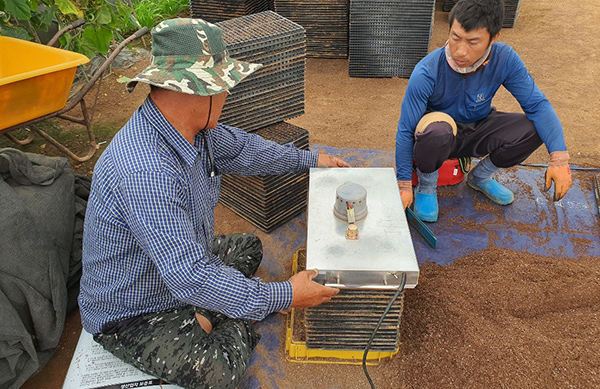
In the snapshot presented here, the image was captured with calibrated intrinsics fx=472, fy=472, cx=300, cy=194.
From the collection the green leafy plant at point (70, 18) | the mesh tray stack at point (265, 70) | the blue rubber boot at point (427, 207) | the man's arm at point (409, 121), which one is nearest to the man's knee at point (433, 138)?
the man's arm at point (409, 121)

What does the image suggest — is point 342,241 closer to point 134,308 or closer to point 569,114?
point 134,308

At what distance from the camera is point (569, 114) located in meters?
4.75

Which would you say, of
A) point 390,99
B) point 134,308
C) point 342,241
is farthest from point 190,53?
point 390,99

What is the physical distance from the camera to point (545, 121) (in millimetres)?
3025

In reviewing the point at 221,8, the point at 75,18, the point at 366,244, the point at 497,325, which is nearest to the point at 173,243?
the point at 366,244

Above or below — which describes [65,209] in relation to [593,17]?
above

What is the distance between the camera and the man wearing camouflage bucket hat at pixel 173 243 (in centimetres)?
182

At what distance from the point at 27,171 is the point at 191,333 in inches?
57.2

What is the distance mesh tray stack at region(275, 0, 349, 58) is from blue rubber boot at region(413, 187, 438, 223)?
3169 mm

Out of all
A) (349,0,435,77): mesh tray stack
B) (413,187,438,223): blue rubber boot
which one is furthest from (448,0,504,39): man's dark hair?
(349,0,435,77): mesh tray stack

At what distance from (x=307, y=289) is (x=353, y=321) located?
16.5 inches

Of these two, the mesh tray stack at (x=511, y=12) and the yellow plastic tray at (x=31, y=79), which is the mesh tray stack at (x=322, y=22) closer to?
the mesh tray stack at (x=511, y=12)

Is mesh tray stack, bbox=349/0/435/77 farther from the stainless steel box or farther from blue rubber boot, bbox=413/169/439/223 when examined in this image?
the stainless steel box

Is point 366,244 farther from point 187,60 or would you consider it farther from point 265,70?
point 265,70
